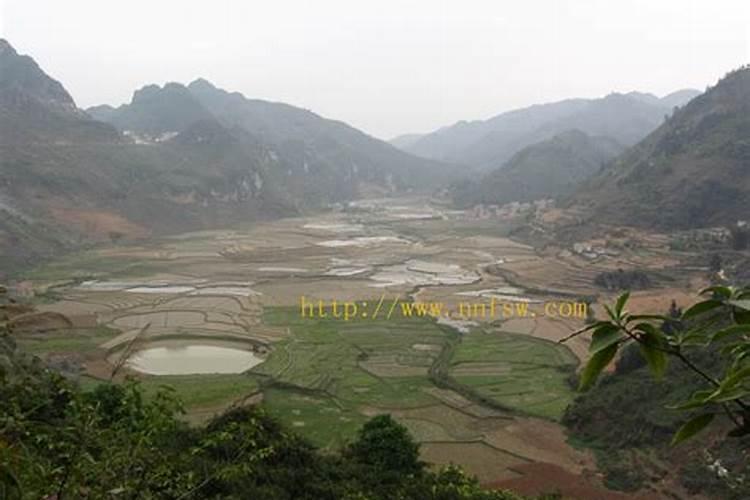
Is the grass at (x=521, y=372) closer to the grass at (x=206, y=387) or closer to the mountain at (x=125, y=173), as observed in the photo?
the grass at (x=206, y=387)

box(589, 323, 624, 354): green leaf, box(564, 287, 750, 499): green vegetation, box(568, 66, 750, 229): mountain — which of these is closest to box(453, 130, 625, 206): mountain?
box(568, 66, 750, 229): mountain

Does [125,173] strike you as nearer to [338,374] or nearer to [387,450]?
[338,374]

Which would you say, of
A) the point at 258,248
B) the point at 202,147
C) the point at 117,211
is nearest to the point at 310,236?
the point at 258,248

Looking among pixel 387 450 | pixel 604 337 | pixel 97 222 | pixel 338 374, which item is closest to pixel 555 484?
pixel 387 450

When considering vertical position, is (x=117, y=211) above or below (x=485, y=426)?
above

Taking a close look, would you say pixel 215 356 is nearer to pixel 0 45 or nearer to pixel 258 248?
pixel 258 248
